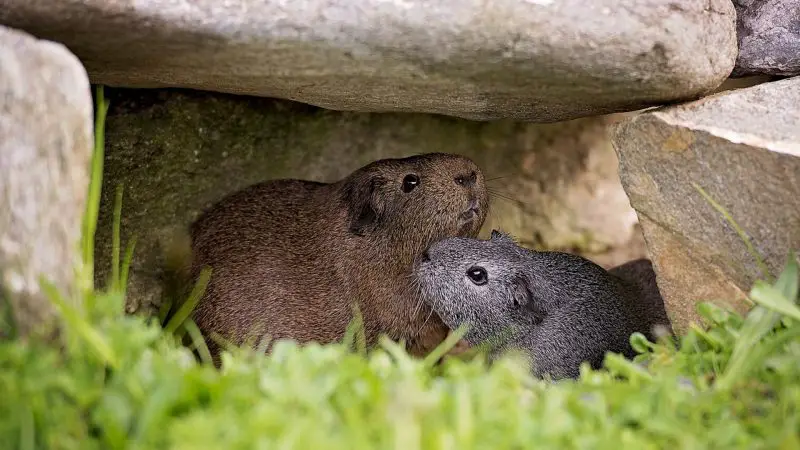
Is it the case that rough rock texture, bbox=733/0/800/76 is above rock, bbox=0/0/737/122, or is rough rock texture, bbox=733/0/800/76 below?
above

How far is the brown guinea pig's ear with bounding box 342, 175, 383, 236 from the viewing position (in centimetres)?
518

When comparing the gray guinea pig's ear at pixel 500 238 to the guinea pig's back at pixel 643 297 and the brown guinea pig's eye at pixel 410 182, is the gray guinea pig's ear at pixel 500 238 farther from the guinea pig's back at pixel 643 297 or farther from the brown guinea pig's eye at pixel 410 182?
the guinea pig's back at pixel 643 297

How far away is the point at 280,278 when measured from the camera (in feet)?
17.0

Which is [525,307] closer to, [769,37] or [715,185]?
[715,185]

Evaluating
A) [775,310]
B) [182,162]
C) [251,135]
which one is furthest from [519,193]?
[775,310]

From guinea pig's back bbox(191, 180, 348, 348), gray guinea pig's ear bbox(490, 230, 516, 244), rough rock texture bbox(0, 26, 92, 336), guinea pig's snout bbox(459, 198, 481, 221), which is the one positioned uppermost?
rough rock texture bbox(0, 26, 92, 336)

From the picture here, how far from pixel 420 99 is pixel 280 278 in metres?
1.51

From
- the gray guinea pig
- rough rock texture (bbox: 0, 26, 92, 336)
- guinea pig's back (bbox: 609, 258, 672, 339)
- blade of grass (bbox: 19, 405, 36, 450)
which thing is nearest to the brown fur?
the gray guinea pig

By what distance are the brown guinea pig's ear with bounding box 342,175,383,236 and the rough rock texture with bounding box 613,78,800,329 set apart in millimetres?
1604

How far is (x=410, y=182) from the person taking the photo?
5.16 meters

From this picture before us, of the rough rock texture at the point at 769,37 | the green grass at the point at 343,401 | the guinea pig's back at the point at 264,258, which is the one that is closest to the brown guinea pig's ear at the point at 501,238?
the guinea pig's back at the point at 264,258

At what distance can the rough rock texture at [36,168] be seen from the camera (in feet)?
9.19

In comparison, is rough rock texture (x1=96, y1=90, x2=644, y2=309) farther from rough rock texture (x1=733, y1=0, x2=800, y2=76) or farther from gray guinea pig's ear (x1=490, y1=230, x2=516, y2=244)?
rough rock texture (x1=733, y1=0, x2=800, y2=76)

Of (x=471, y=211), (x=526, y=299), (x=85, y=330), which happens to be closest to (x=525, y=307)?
(x=526, y=299)
